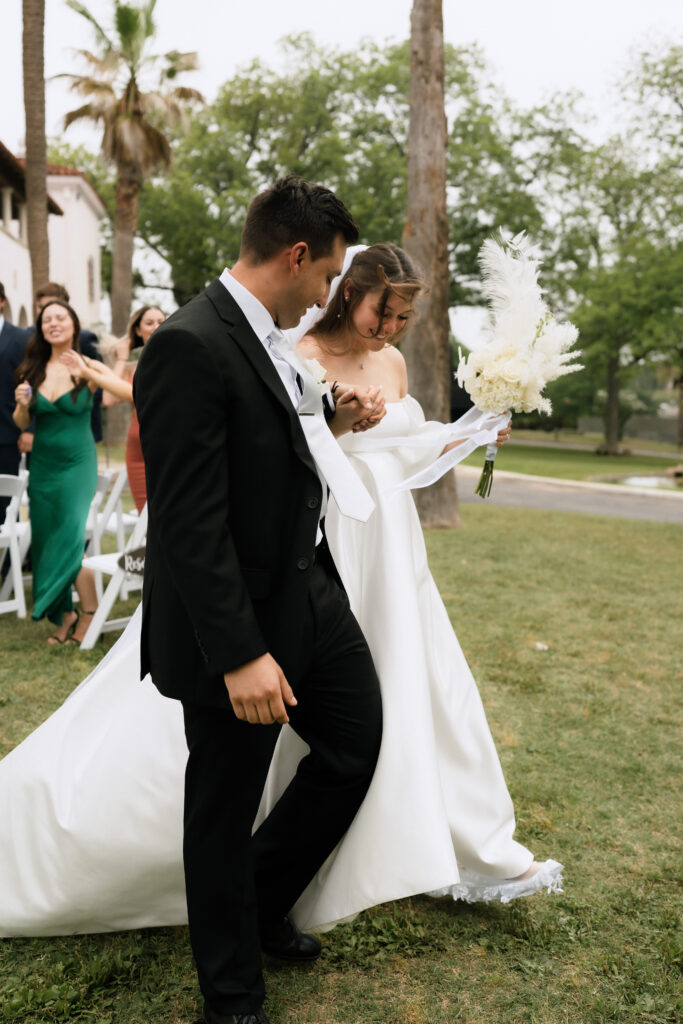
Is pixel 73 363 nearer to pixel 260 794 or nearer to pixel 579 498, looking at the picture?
pixel 260 794

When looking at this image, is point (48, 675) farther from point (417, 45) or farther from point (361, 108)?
point (361, 108)

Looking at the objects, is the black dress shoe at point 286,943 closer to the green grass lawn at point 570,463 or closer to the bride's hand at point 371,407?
the bride's hand at point 371,407

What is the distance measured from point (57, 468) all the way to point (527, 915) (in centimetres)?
447

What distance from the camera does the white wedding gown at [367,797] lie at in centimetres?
269

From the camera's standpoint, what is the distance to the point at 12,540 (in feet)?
21.6

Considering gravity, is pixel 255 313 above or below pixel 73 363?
below

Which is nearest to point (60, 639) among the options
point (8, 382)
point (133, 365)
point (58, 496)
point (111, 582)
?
point (111, 582)

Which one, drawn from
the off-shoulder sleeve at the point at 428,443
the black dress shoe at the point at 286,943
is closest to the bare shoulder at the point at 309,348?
the off-shoulder sleeve at the point at 428,443

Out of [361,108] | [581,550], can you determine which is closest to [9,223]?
[361,108]

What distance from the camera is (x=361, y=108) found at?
120ft

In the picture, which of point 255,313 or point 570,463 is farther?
point 570,463

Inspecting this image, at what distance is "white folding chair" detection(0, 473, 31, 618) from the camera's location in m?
6.47

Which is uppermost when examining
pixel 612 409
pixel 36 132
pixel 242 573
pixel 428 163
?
pixel 36 132

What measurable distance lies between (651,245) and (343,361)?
32436 mm
